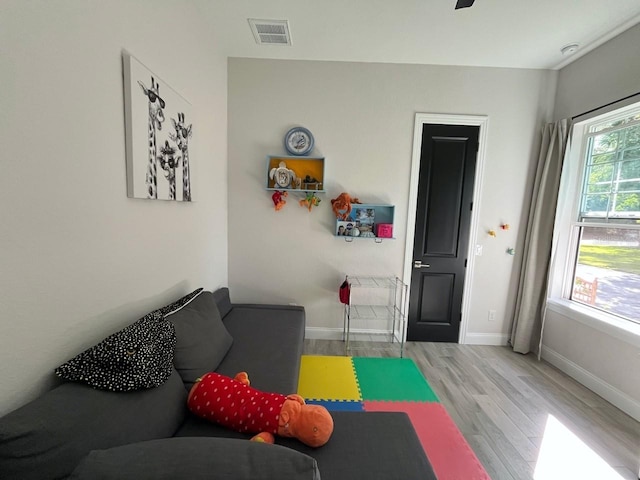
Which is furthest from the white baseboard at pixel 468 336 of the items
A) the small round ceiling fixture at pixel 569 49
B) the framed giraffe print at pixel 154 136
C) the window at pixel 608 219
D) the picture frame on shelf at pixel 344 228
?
the small round ceiling fixture at pixel 569 49

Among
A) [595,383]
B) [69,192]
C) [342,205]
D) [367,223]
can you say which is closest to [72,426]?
[69,192]

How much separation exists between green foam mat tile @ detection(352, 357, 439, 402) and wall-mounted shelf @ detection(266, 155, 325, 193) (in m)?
1.75

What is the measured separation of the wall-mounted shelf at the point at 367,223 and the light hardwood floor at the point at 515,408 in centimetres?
120

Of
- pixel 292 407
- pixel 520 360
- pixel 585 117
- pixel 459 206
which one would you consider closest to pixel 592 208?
pixel 585 117

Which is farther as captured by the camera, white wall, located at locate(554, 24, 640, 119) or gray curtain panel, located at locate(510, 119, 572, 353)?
gray curtain panel, located at locate(510, 119, 572, 353)

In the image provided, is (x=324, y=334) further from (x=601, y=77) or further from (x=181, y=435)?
(x=601, y=77)

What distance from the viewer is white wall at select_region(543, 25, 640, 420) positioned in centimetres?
204

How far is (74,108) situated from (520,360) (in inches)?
153

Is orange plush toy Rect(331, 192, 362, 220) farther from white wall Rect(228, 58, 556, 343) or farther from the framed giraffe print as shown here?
the framed giraffe print

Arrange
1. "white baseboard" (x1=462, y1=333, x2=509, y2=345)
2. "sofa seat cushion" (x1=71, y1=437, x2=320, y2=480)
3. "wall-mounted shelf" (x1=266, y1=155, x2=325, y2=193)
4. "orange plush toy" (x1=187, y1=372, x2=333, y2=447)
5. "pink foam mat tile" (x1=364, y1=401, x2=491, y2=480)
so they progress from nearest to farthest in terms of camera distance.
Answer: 1. "sofa seat cushion" (x1=71, y1=437, x2=320, y2=480)
2. "orange plush toy" (x1=187, y1=372, x2=333, y2=447)
3. "pink foam mat tile" (x1=364, y1=401, x2=491, y2=480)
4. "wall-mounted shelf" (x1=266, y1=155, x2=325, y2=193)
5. "white baseboard" (x1=462, y1=333, x2=509, y2=345)

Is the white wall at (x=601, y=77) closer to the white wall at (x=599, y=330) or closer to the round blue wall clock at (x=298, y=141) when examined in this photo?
the white wall at (x=599, y=330)

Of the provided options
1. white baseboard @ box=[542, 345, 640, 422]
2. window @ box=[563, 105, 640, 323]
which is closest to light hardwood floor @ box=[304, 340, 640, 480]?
white baseboard @ box=[542, 345, 640, 422]

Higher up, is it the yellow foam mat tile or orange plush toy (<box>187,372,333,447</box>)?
orange plush toy (<box>187,372,333,447</box>)

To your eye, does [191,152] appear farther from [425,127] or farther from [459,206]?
[459,206]
